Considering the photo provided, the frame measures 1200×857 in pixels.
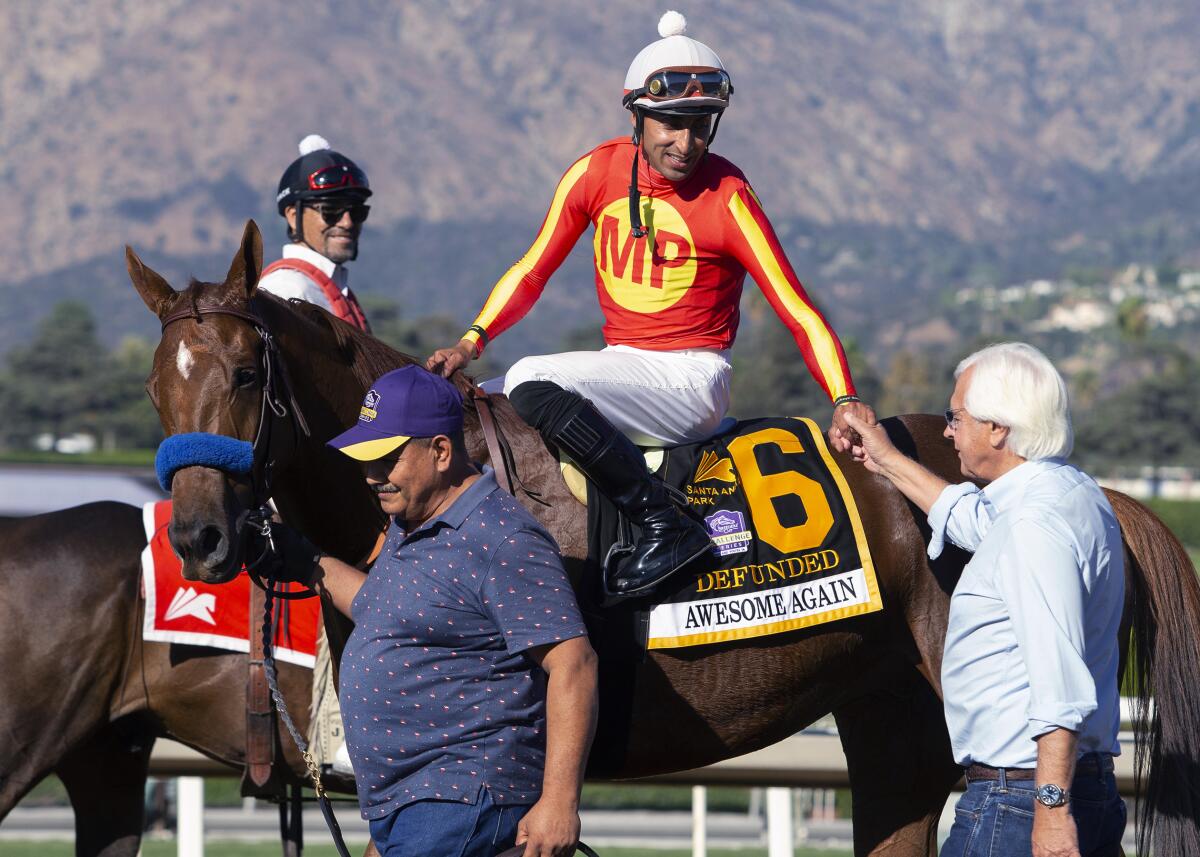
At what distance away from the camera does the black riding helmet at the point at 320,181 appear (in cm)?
541

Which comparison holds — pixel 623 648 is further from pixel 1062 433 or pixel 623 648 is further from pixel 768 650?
pixel 1062 433

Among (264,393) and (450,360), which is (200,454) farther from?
(450,360)

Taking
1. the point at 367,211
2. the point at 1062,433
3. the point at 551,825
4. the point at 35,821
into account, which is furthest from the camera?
the point at 35,821

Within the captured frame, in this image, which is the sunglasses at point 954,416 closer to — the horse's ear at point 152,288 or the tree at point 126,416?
the horse's ear at point 152,288

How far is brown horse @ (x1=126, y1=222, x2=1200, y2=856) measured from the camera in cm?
386

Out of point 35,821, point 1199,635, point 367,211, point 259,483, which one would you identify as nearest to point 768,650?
point 1199,635

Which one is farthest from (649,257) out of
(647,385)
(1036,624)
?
(1036,624)

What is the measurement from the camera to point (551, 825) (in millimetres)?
3115

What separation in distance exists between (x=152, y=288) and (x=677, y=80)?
1432mm

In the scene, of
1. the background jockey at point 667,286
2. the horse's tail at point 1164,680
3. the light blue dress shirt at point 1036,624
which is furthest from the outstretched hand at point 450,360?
the horse's tail at point 1164,680

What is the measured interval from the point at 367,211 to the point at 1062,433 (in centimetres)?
301

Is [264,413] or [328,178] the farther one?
[328,178]

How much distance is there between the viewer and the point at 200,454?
3.62 metres

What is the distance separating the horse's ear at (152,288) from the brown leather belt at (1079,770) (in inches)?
85.2
